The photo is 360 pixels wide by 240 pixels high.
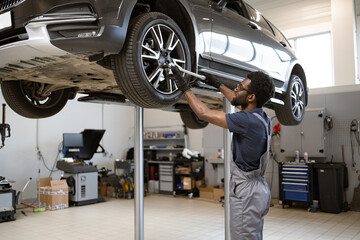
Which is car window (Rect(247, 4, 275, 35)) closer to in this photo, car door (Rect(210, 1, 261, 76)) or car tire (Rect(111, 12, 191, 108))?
car door (Rect(210, 1, 261, 76))

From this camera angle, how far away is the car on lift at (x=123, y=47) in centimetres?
Result: 170

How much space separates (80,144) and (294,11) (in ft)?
19.2

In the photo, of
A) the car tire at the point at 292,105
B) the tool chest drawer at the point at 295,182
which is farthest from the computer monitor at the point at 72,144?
the car tire at the point at 292,105

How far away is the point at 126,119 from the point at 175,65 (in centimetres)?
816

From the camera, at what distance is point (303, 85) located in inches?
170

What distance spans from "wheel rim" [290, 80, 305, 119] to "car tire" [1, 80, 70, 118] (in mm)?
2664

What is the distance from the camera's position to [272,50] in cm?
337

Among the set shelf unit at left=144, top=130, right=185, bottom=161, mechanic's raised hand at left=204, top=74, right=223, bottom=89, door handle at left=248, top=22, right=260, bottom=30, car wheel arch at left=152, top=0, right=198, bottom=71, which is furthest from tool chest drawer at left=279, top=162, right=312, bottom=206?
car wheel arch at left=152, top=0, right=198, bottom=71

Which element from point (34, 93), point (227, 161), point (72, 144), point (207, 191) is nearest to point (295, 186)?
point (207, 191)

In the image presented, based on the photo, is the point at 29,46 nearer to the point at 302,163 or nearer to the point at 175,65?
the point at 175,65

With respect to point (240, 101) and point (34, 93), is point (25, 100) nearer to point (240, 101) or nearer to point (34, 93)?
point (34, 93)

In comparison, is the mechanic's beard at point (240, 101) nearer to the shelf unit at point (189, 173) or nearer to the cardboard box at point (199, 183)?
the shelf unit at point (189, 173)

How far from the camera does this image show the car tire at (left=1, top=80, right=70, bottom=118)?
275 centimetres

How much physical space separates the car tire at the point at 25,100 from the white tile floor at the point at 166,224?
2236mm
